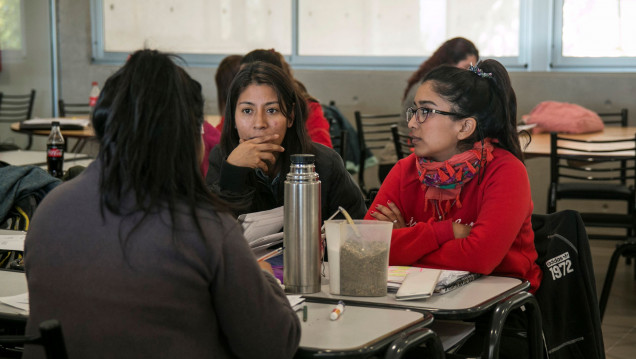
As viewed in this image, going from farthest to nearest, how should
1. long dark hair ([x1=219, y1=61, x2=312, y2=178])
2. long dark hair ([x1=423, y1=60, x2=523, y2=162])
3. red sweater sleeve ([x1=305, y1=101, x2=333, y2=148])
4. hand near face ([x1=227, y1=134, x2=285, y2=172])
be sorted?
red sweater sleeve ([x1=305, y1=101, x2=333, y2=148]) → long dark hair ([x1=219, y1=61, x2=312, y2=178]) → hand near face ([x1=227, y1=134, x2=285, y2=172]) → long dark hair ([x1=423, y1=60, x2=523, y2=162])

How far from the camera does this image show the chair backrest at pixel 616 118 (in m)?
5.61

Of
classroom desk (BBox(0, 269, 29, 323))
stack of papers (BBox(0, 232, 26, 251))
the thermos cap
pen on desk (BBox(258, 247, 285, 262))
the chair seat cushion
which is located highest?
the thermos cap

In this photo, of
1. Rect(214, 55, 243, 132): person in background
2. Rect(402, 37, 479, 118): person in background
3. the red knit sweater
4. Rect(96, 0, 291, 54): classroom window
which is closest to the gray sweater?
the red knit sweater

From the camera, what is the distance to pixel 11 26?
7.70m

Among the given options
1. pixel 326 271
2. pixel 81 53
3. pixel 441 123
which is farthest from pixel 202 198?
pixel 81 53

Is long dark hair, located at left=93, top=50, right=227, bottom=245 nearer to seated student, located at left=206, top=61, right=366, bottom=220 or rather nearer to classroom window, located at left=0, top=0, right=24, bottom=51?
seated student, located at left=206, top=61, right=366, bottom=220

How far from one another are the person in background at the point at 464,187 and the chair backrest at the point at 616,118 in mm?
3812

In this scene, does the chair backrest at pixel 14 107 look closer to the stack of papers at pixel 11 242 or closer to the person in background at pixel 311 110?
the person in background at pixel 311 110

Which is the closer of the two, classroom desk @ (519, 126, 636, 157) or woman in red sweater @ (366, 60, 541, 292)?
woman in red sweater @ (366, 60, 541, 292)

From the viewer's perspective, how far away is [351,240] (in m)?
1.59

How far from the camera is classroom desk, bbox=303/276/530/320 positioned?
1.52 metres

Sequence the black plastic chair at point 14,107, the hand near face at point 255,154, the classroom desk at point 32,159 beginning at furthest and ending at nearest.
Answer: the black plastic chair at point 14,107 < the classroom desk at point 32,159 < the hand near face at point 255,154

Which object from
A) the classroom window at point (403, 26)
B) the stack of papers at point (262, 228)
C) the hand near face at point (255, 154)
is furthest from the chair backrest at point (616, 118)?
the stack of papers at point (262, 228)

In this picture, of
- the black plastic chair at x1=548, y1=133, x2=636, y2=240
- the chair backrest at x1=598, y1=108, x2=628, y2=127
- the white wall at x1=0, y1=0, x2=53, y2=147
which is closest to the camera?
the black plastic chair at x1=548, y1=133, x2=636, y2=240
